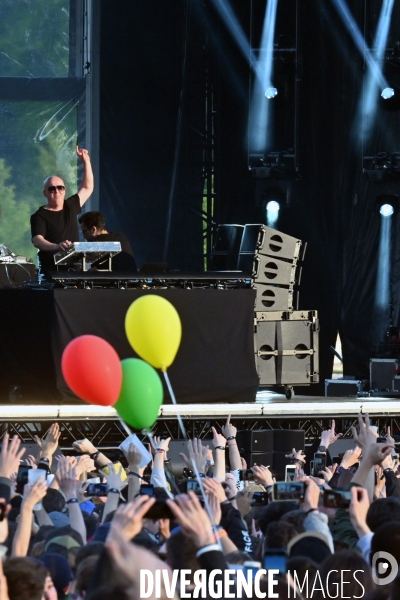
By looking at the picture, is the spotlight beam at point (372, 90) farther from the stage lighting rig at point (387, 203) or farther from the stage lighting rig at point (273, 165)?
the stage lighting rig at point (273, 165)

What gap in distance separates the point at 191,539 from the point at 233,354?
5233 mm

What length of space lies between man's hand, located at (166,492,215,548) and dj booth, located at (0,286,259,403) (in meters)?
4.84

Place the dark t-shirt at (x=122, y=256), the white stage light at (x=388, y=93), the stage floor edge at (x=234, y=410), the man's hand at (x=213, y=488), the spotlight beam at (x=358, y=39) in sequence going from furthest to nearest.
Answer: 1. the spotlight beam at (x=358, y=39)
2. the white stage light at (x=388, y=93)
3. the dark t-shirt at (x=122, y=256)
4. the stage floor edge at (x=234, y=410)
5. the man's hand at (x=213, y=488)

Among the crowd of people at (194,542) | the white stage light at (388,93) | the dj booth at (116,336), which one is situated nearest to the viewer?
the crowd of people at (194,542)

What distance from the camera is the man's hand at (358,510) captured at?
12.0 ft

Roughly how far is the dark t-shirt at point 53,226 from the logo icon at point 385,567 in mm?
5510

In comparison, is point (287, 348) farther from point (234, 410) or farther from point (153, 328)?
point (153, 328)

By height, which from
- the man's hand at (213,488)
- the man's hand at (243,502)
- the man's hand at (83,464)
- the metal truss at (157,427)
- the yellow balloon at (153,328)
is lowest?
the man's hand at (243,502)

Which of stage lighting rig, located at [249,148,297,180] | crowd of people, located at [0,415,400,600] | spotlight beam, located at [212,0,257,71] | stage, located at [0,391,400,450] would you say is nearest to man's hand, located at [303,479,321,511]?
crowd of people, located at [0,415,400,600]

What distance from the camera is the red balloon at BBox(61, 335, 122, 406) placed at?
4.82 metres

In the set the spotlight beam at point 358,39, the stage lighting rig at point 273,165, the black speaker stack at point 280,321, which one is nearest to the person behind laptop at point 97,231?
the black speaker stack at point 280,321

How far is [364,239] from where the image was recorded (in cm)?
1382

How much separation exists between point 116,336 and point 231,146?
617cm

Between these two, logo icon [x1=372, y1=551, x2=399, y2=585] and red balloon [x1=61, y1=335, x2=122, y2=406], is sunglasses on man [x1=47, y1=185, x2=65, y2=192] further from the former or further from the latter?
logo icon [x1=372, y1=551, x2=399, y2=585]
